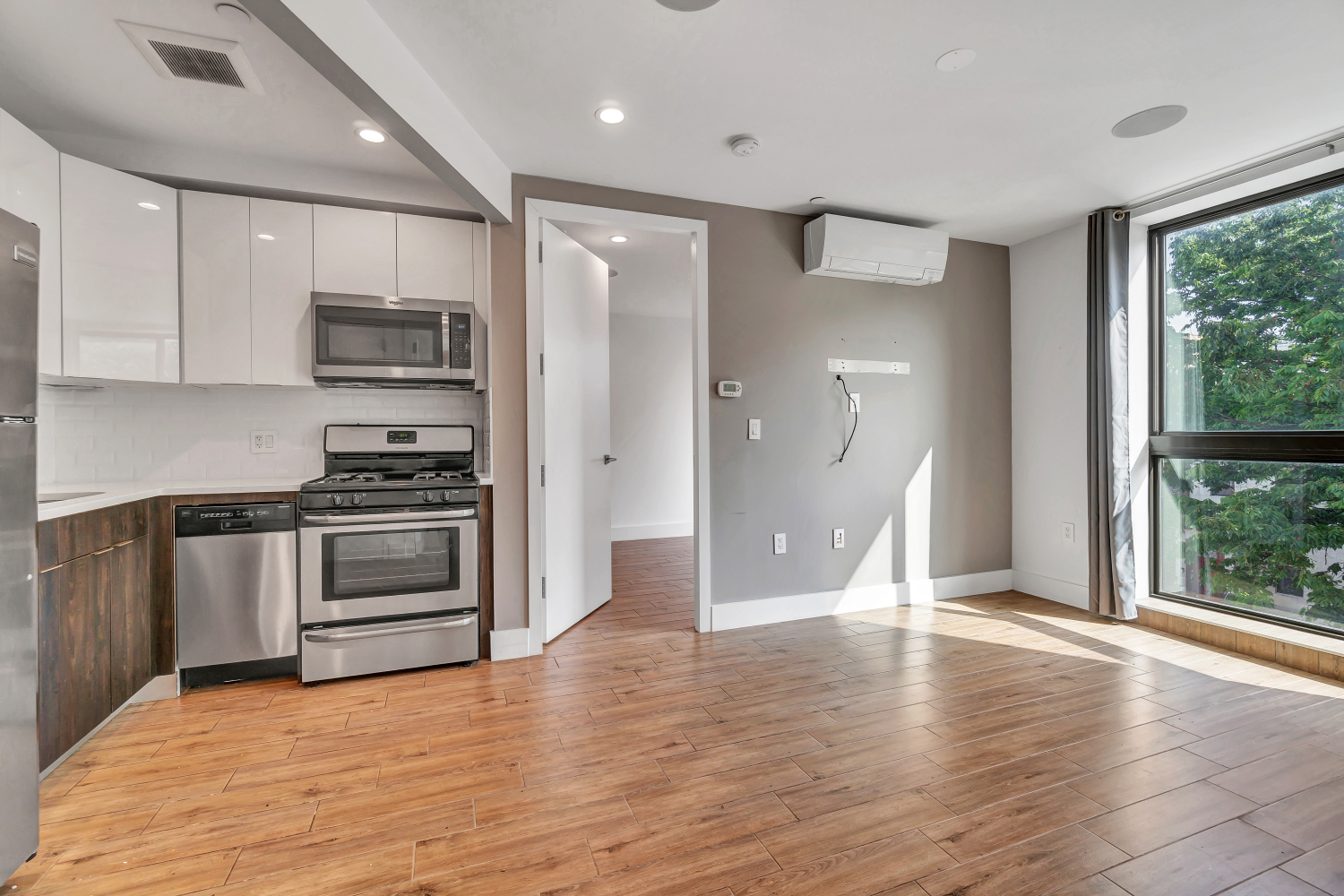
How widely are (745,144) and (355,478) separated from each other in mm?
2554

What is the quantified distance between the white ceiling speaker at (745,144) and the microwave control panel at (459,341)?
1.58 meters

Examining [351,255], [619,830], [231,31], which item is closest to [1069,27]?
[231,31]

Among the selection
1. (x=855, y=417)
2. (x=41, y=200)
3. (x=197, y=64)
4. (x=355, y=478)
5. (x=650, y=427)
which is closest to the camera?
(x=197, y=64)

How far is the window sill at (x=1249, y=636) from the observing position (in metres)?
2.73

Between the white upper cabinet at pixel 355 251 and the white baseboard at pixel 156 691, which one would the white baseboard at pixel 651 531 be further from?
the white baseboard at pixel 156 691

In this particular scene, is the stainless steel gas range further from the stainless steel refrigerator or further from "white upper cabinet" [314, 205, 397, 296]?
the stainless steel refrigerator

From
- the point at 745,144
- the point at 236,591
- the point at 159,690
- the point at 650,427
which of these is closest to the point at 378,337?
the point at 236,591

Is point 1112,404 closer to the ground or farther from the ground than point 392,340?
closer to the ground

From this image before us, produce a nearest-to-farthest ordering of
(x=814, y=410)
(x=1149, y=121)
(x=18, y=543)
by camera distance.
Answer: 1. (x=18, y=543)
2. (x=1149, y=121)
3. (x=814, y=410)

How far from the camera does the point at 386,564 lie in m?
2.82

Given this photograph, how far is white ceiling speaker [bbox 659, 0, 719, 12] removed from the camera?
178cm

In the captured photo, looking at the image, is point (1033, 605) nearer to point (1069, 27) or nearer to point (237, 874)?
point (1069, 27)

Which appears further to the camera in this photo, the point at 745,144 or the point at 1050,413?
the point at 1050,413

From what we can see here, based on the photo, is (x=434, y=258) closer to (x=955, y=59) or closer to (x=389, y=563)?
(x=389, y=563)
